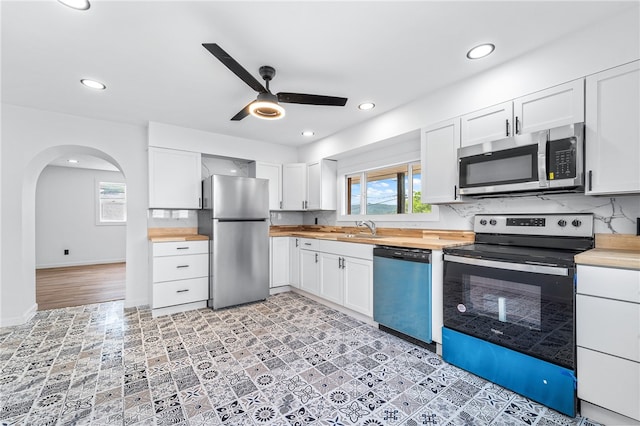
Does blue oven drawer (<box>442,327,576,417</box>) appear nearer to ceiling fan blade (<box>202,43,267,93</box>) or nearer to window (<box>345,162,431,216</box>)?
window (<box>345,162,431,216</box>)

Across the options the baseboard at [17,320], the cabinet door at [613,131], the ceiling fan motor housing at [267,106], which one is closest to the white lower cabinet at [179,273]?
the baseboard at [17,320]

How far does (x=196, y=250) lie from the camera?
3.58 m

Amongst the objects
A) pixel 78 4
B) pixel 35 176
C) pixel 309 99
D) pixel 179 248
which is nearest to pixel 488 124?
pixel 309 99

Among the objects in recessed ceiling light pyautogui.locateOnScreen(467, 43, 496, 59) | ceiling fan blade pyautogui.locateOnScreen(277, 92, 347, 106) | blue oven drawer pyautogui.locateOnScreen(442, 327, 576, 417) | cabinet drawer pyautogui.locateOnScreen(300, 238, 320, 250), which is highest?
recessed ceiling light pyautogui.locateOnScreen(467, 43, 496, 59)

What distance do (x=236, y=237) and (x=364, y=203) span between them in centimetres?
189

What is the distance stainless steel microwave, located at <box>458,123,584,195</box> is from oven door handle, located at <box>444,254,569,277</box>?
60 centimetres

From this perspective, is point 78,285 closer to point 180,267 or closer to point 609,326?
point 180,267

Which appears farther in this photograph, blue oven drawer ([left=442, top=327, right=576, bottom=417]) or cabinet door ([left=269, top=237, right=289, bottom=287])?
cabinet door ([left=269, top=237, right=289, bottom=287])

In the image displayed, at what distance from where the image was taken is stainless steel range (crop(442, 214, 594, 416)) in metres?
1.64

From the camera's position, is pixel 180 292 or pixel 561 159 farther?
pixel 180 292

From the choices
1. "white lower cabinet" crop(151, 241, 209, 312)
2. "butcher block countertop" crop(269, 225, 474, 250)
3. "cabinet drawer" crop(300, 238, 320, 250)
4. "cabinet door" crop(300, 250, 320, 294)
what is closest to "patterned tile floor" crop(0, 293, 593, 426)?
"white lower cabinet" crop(151, 241, 209, 312)

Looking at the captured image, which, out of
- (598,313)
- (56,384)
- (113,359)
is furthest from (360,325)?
(56,384)

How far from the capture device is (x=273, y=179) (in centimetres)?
455

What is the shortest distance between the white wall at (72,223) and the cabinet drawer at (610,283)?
23.7 feet
